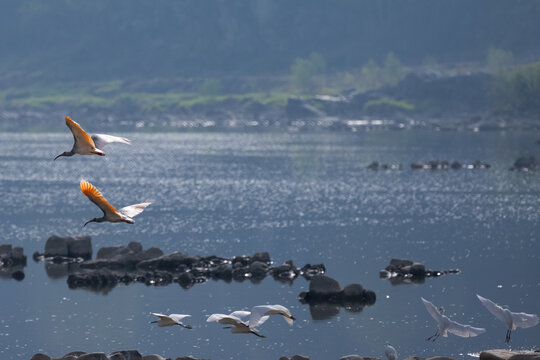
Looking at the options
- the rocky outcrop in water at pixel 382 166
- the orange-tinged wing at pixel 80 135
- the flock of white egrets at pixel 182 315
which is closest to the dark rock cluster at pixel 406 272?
the flock of white egrets at pixel 182 315

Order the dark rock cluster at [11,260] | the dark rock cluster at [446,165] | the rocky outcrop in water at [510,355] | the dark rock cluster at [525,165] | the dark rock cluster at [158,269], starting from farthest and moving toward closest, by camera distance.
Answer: the dark rock cluster at [446,165] < the dark rock cluster at [525,165] < the dark rock cluster at [11,260] < the dark rock cluster at [158,269] < the rocky outcrop in water at [510,355]

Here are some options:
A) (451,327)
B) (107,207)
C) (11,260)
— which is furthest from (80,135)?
(11,260)

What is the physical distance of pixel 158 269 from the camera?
6981 centimetres

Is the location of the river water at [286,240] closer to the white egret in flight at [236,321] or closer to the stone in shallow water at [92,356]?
the stone in shallow water at [92,356]

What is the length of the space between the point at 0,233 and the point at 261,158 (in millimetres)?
86975

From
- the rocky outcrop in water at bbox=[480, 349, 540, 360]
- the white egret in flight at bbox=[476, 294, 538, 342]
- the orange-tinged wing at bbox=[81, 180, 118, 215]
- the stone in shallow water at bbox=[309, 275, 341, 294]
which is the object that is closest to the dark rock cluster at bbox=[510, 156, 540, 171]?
the stone in shallow water at bbox=[309, 275, 341, 294]

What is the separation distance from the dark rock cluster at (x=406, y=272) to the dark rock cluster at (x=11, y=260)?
23.2 meters

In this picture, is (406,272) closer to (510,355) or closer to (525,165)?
(510,355)

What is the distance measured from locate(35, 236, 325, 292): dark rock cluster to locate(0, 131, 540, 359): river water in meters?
1.17

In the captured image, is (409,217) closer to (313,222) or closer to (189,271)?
(313,222)

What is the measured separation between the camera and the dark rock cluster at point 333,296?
59531 mm

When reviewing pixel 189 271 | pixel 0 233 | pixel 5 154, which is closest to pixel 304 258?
pixel 189 271

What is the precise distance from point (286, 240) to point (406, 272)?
19.4 metres

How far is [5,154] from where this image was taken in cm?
18875
